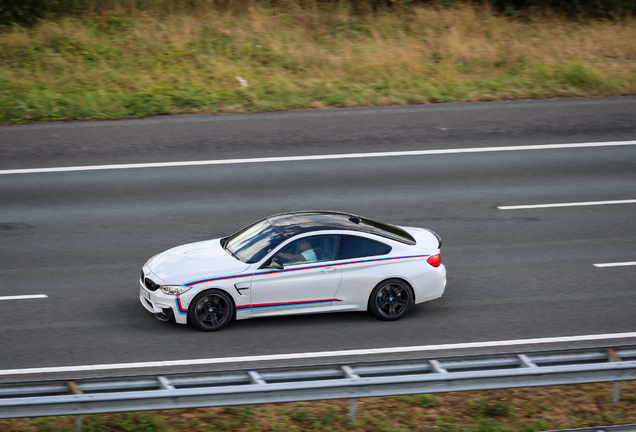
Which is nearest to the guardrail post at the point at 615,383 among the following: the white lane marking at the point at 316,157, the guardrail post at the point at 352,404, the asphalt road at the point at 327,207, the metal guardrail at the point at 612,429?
the metal guardrail at the point at 612,429

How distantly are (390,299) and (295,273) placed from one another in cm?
144

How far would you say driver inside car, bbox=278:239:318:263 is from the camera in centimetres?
1005

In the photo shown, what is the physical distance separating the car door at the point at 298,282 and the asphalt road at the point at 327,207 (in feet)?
1.05

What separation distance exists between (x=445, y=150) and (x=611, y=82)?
718 cm

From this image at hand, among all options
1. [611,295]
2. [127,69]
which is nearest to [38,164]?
[127,69]

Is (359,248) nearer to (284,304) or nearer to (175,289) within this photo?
(284,304)

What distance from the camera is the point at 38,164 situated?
1619 centimetres

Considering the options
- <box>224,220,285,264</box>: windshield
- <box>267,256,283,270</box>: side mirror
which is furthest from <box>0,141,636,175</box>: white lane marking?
<box>267,256,283,270</box>: side mirror

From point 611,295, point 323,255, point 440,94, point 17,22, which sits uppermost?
point 17,22

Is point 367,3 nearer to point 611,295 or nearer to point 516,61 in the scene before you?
point 516,61

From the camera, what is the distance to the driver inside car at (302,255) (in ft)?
33.0

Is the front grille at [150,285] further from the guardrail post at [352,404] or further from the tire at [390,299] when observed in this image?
the guardrail post at [352,404]

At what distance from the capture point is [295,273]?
9.99 metres

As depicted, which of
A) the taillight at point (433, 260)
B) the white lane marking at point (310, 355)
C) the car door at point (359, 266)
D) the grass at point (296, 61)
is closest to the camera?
the white lane marking at point (310, 355)
